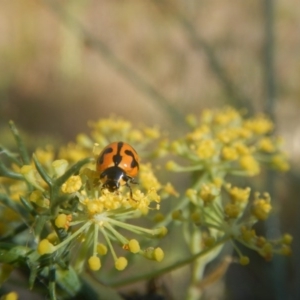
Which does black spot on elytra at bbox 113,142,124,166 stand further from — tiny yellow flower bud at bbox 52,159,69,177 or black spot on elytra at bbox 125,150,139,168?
tiny yellow flower bud at bbox 52,159,69,177

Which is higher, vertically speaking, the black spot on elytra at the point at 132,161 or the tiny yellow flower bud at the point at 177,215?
the black spot on elytra at the point at 132,161

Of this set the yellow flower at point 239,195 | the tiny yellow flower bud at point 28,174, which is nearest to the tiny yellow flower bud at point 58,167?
the tiny yellow flower bud at point 28,174

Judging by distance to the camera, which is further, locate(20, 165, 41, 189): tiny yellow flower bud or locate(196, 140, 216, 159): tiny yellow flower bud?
locate(196, 140, 216, 159): tiny yellow flower bud

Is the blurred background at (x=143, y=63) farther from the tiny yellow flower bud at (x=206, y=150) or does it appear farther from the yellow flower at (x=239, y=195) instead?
the yellow flower at (x=239, y=195)

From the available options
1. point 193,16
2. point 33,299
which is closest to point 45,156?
point 33,299

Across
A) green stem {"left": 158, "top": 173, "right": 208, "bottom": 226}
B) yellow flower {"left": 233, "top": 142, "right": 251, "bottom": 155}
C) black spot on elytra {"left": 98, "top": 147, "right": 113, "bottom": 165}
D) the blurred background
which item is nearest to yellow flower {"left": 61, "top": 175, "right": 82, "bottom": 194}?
black spot on elytra {"left": 98, "top": 147, "right": 113, "bottom": 165}

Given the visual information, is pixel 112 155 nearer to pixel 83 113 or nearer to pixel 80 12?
pixel 83 113
